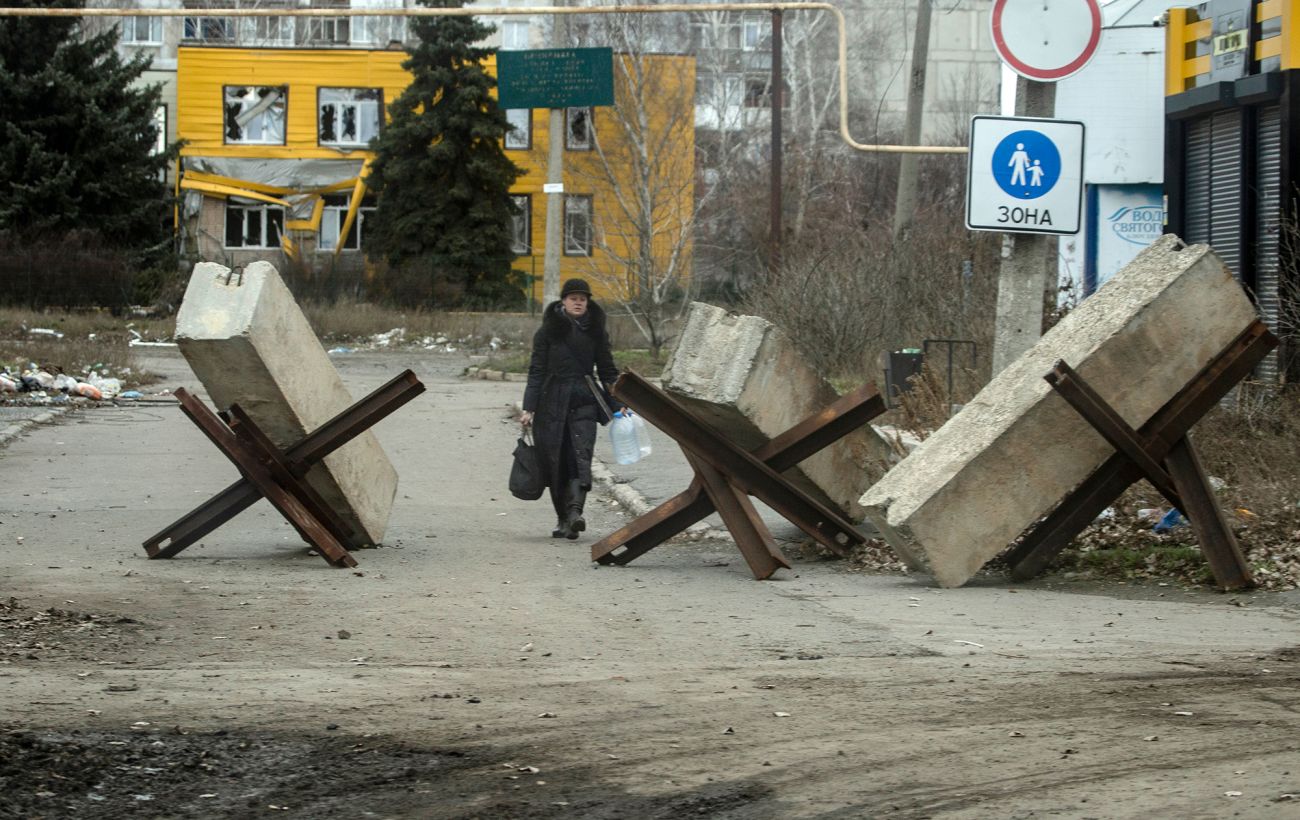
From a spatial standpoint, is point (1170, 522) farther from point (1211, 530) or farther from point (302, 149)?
point (302, 149)

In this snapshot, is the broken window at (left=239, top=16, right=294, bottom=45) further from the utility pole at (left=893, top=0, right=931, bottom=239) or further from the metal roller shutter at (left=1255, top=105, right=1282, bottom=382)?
the metal roller shutter at (left=1255, top=105, right=1282, bottom=382)

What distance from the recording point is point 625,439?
1080cm

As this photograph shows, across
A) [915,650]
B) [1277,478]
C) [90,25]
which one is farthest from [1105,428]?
[90,25]

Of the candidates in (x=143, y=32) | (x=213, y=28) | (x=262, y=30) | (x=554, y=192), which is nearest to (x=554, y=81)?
(x=554, y=192)

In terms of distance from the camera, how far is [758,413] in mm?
9344

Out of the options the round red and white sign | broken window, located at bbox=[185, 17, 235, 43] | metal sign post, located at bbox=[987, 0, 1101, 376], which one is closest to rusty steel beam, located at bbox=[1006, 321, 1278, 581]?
metal sign post, located at bbox=[987, 0, 1101, 376]

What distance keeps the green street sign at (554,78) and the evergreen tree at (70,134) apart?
76.9 feet

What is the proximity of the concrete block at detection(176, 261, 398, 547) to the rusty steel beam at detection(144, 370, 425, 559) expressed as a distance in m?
0.19

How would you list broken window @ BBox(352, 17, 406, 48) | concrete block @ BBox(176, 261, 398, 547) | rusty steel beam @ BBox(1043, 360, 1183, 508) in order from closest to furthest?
rusty steel beam @ BBox(1043, 360, 1183, 508) → concrete block @ BBox(176, 261, 398, 547) → broken window @ BBox(352, 17, 406, 48)

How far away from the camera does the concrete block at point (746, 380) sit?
364 inches

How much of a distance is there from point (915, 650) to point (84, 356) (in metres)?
20.9

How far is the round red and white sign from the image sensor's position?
966 cm

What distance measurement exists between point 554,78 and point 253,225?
33.7 m

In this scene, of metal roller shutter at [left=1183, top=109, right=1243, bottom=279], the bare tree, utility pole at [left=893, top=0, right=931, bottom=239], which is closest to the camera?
metal roller shutter at [left=1183, top=109, right=1243, bottom=279]
